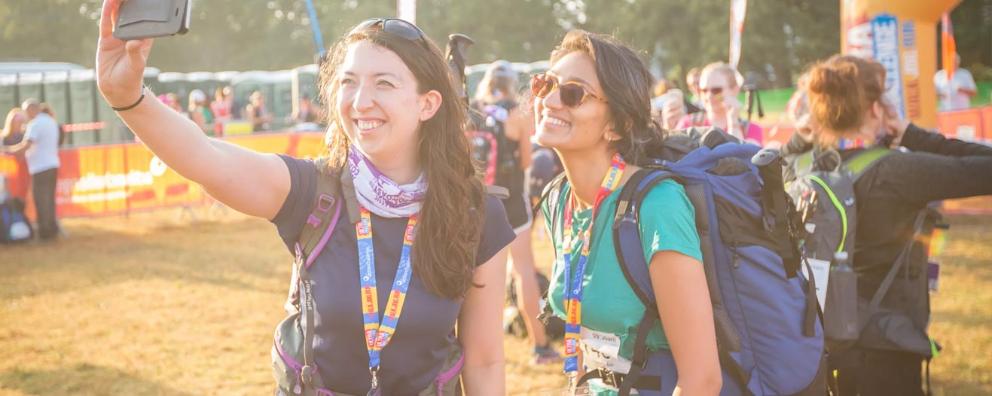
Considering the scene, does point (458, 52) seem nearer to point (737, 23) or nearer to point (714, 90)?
point (714, 90)

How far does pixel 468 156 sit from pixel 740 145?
0.86 meters

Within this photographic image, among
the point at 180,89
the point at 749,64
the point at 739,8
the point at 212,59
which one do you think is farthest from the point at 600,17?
the point at 739,8

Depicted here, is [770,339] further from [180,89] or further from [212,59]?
[212,59]

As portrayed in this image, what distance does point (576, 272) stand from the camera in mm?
2562

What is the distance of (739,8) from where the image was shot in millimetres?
8922

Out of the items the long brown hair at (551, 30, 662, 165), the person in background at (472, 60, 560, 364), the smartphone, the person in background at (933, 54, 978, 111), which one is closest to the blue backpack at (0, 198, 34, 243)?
the person in background at (472, 60, 560, 364)

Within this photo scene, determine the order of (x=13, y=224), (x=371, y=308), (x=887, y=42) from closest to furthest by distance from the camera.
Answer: (x=371, y=308)
(x=887, y=42)
(x=13, y=224)

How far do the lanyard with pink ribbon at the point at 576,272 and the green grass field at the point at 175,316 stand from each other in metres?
0.95

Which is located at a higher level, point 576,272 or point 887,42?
point 887,42

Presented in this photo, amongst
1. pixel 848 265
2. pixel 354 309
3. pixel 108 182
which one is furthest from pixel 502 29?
pixel 354 309

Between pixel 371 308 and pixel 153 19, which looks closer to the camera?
pixel 153 19

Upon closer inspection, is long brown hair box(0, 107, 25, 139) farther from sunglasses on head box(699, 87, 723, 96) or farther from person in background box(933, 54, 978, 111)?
person in background box(933, 54, 978, 111)

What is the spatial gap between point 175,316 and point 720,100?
5.68 meters

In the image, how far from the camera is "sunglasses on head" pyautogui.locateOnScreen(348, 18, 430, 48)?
8.02ft
